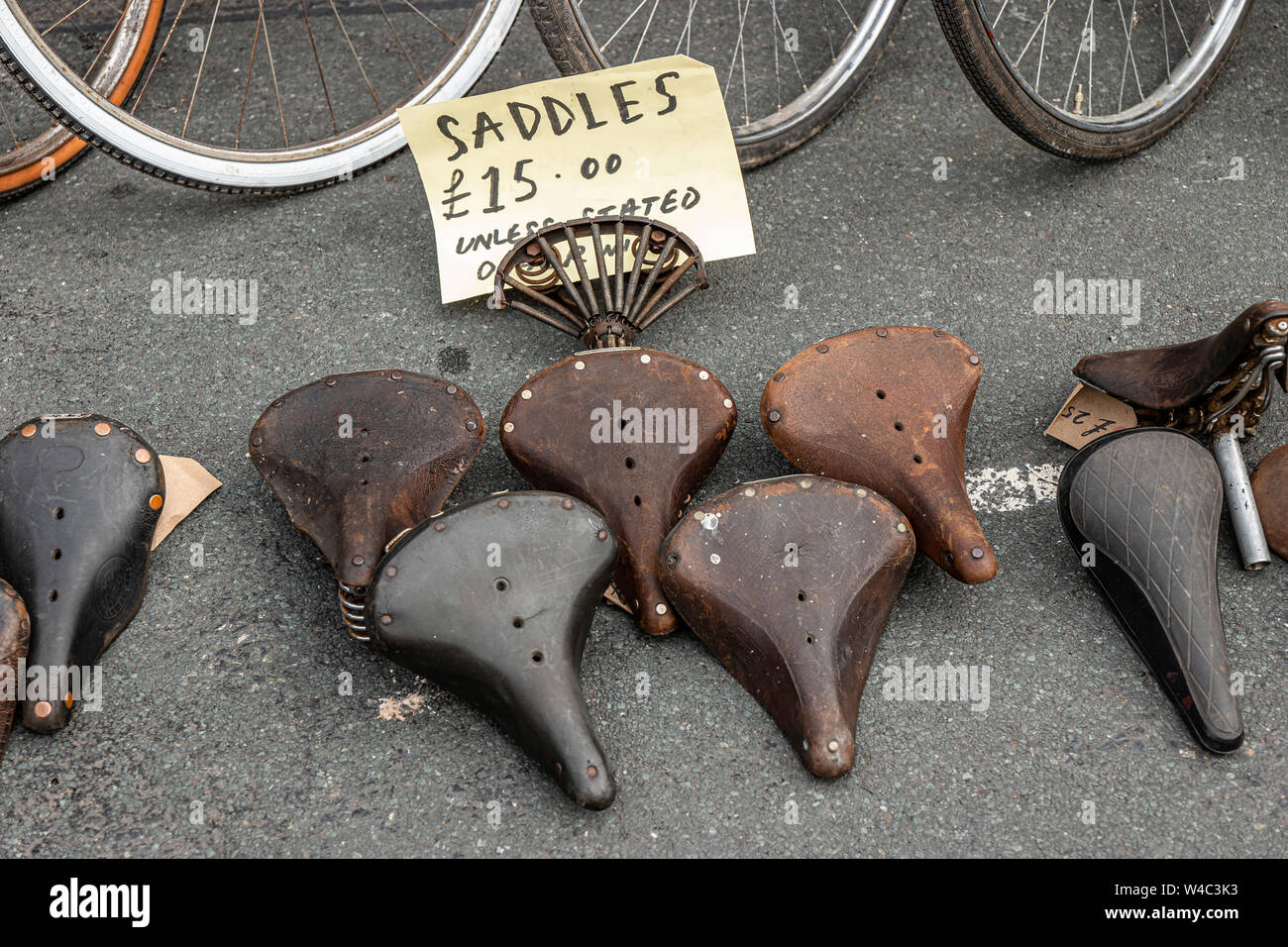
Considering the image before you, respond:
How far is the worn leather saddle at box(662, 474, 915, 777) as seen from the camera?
143 cm

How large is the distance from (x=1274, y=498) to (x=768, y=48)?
149cm

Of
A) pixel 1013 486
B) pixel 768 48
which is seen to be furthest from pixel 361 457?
pixel 768 48

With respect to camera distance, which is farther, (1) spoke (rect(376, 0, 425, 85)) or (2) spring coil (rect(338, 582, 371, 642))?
(1) spoke (rect(376, 0, 425, 85))

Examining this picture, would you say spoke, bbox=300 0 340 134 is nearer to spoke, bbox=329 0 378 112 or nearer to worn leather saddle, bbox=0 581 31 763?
spoke, bbox=329 0 378 112

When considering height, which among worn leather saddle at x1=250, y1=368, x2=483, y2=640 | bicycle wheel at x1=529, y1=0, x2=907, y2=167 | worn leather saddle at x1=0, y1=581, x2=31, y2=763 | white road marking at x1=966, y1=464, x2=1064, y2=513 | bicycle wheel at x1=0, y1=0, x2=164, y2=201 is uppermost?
bicycle wheel at x1=529, y1=0, x2=907, y2=167

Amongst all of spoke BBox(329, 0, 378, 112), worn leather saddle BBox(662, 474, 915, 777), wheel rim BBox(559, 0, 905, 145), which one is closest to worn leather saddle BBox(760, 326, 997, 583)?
worn leather saddle BBox(662, 474, 915, 777)

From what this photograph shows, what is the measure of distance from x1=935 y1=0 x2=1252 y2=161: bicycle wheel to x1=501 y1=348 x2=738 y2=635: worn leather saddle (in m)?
0.89

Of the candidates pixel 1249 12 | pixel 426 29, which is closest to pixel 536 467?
pixel 426 29

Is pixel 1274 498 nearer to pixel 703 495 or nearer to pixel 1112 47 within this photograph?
pixel 703 495

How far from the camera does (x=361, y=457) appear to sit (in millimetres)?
1610

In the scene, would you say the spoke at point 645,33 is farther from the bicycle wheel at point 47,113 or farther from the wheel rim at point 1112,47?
the bicycle wheel at point 47,113

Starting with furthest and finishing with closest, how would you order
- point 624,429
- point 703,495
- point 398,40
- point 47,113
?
point 398,40, point 47,113, point 703,495, point 624,429

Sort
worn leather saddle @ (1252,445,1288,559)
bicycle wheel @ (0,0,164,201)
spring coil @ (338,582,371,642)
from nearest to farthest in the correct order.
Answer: spring coil @ (338,582,371,642) < worn leather saddle @ (1252,445,1288,559) < bicycle wheel @ (0,0,164,201)
